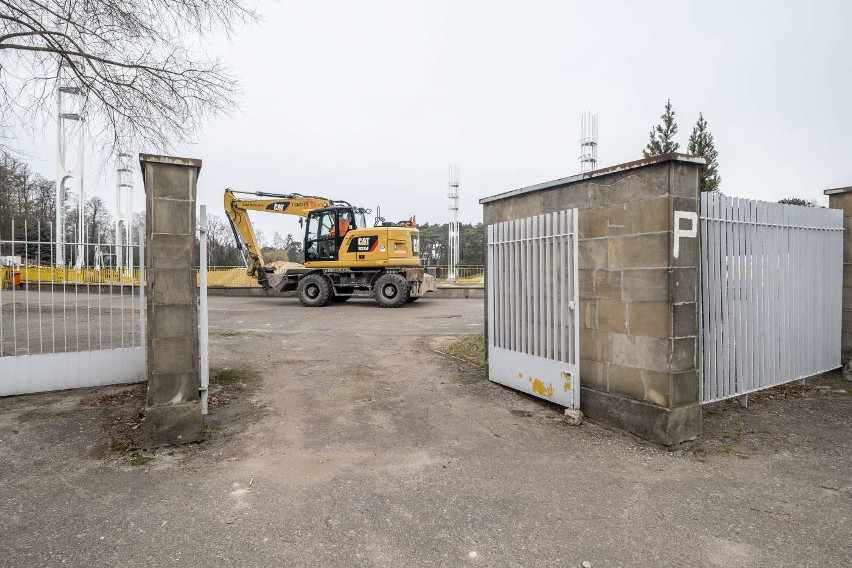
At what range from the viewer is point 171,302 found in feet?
14.0

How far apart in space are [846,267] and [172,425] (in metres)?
8.23

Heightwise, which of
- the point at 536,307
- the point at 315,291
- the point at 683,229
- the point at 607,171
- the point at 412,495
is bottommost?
the point at 412,495

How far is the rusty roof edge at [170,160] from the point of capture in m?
4.09

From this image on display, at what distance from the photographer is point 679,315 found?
13.6 ft

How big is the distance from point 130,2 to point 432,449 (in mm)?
7326

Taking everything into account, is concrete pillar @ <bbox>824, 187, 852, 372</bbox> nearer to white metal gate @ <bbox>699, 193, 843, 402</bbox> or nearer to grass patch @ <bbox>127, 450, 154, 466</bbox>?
white metal gate @ <bbox>699, 193, 843, 402</bbox>

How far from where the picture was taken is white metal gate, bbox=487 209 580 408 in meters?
4.96

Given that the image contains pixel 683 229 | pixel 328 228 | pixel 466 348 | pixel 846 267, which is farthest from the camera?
pixel 328 228

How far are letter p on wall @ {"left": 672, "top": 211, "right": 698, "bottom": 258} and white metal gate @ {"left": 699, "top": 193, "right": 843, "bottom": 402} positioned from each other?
0.24m

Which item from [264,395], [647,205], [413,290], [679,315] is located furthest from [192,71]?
[413,290]

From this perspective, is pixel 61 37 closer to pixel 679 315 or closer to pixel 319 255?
pixel 679 315

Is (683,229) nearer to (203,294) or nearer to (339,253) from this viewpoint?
(203,294)

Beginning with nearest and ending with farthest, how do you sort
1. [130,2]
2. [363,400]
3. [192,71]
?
[363,400]
[130,2]
[192,71]

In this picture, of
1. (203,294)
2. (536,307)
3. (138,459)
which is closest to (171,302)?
(203,294)
